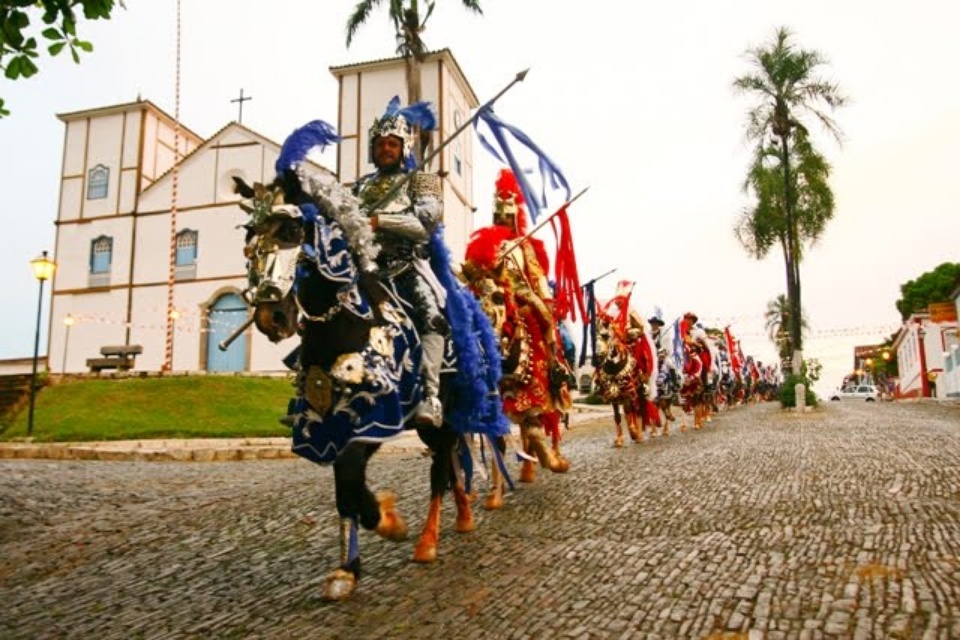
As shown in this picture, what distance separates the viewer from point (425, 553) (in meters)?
4.84

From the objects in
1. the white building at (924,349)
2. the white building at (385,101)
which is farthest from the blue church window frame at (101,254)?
the white building at (924,349)

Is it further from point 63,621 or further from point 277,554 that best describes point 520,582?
point 63,621

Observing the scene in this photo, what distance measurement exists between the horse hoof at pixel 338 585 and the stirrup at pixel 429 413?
0.95 m

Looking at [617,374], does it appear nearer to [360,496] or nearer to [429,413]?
[429,413]

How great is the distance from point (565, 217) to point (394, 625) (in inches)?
193

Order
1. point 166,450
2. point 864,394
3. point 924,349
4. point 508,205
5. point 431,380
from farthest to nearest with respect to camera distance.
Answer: point 864,394 → point 924,349 → point 166,450 → point 508,205 → point 431,380

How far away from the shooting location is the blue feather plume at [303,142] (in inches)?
164

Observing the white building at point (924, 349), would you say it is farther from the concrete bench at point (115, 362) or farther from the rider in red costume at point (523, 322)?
the rider in red costume at point (523, 322)

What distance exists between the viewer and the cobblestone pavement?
3.65 meters

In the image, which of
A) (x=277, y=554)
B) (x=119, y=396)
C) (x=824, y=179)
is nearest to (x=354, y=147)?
(x=119, y=396)

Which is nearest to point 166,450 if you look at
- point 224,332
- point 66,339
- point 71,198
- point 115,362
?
point 115,362

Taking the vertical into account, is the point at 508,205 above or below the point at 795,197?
below

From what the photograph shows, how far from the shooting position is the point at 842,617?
344 cm

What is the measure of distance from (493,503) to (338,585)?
2640 millimetres
